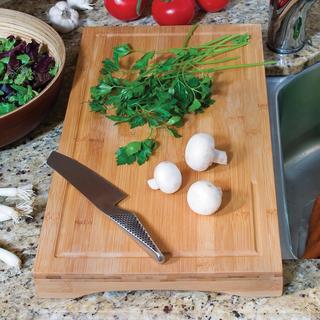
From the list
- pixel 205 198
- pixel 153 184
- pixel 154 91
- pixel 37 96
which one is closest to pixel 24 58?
pixel 37 96

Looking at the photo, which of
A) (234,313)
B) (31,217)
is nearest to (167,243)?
(234,313)

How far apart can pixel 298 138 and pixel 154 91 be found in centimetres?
50

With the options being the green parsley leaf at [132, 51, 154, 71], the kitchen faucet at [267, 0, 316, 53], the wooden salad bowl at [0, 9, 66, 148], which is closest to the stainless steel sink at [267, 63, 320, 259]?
the kitchen faucet at [267, 0, 316, 53]

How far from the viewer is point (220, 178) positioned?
98 cm

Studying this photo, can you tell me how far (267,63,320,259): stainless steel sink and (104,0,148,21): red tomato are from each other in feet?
1.17

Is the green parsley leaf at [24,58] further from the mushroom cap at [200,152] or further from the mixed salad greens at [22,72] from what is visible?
the mushroom cap at [200,152]

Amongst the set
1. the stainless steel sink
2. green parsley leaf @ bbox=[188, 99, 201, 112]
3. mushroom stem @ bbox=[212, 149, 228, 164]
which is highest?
green parsley leaf @ bbox=[188, 99, 201, 112]

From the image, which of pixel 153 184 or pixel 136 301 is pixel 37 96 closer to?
pixel 153 184

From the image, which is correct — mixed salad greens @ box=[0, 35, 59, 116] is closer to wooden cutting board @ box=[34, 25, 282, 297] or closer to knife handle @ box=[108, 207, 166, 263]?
wooden cutting board @ box=[34, 25, 282, 297]

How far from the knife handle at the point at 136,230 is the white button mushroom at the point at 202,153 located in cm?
14

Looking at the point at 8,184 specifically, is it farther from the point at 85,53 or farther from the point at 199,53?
the point at 199,53

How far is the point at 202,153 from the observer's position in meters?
0.95

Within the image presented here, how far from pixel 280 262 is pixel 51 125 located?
1.86 feet

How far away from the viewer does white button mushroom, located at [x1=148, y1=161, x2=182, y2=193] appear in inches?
37.0
